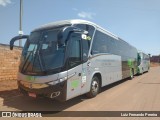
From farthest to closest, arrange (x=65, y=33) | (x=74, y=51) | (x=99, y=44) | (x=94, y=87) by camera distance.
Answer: (x=99, y=44), (x=94, y=87), (x=74, y=51), (x=65, y=33)

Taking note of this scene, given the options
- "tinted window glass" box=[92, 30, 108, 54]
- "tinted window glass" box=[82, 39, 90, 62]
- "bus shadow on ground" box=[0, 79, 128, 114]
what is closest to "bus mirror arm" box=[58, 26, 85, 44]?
"tinted window glass" box=[82, 39, 90, 62]

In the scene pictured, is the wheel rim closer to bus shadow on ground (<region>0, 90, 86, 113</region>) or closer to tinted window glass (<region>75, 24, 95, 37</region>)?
bus shadow on ground (<region>0, 90, 86, 113</region>)

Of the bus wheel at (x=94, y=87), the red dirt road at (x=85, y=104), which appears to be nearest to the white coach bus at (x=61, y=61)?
the bus wheel at (x=94, y=87)

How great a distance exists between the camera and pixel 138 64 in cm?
2350

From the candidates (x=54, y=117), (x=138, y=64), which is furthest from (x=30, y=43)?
(x=138, y=64)

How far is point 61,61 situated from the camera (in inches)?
274

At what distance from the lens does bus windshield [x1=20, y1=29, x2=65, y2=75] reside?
693 cm

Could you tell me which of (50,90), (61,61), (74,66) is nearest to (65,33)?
(61,61)

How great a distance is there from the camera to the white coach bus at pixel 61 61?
6852mm

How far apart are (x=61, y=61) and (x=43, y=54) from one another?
0.73m

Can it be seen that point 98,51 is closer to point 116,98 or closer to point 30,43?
point 116,98

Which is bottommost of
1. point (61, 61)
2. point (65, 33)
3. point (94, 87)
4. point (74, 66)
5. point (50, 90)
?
point (94, 87)

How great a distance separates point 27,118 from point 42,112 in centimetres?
71

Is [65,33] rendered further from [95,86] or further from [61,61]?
[95,86]
